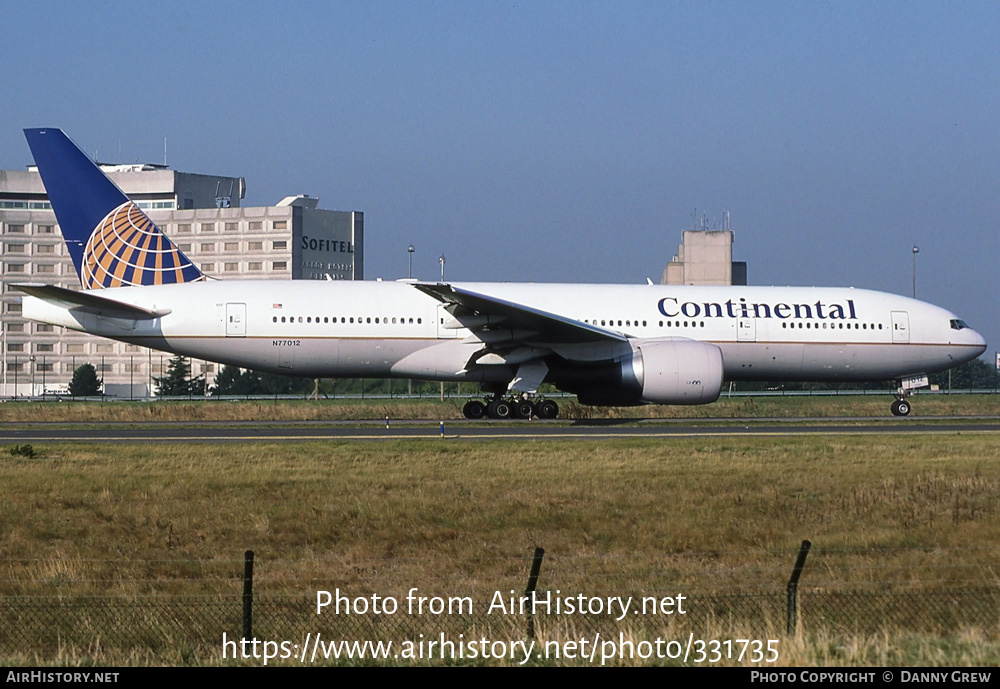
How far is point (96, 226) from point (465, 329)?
1088 cm

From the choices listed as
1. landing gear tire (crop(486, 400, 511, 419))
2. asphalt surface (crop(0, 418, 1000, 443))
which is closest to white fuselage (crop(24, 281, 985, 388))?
landing gear tire (crop(486, 400, 511, 419))

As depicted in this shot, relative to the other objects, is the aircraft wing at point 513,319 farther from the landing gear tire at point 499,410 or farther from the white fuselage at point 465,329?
the landing gear tire at point 499,410

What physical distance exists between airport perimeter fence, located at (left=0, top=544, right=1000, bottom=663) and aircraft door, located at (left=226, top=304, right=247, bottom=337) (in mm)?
18196

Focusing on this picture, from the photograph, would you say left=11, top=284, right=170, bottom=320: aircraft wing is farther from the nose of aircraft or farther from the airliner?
the nose of aircraft

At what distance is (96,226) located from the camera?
110ft

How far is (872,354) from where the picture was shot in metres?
33.9

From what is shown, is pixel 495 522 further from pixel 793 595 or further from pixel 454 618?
pixel 793 595

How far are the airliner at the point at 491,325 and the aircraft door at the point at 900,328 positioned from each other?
0.04 metres

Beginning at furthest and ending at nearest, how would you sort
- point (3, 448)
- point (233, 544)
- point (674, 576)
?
point (3, 448) → point (233, 544) → point (674, 576)

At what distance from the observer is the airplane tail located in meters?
33.3

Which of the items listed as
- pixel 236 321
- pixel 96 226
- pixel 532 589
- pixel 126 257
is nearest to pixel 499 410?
pixel 236 321

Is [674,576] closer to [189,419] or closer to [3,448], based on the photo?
[3,448]

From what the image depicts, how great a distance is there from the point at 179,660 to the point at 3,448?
15.1 meters
